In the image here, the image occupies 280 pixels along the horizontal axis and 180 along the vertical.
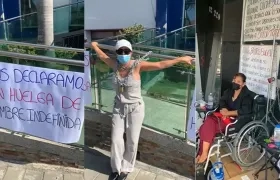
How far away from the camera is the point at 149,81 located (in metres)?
2.23

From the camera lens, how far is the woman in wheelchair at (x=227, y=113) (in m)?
2.26

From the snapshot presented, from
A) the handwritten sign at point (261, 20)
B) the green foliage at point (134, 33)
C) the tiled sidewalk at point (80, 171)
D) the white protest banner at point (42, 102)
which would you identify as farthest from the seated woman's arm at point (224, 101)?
the white protest banner at point (42, 102)

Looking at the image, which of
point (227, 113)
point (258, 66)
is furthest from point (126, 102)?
point (258, 66)

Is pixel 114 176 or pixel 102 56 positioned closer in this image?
pixel 102 56

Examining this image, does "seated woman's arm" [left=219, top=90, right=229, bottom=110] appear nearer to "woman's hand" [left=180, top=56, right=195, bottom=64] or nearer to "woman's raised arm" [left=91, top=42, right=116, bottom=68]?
"woman's hand" [left=180, top=56, right=195, bottom=64]

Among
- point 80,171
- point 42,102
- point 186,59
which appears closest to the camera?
point 186,59

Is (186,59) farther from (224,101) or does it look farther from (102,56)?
Answer: (102,56)

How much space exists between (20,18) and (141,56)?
4.12ft

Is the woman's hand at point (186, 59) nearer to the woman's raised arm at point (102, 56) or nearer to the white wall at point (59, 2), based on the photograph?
the woman's raised arm at point (102, 56)

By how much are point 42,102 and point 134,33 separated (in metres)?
1.22

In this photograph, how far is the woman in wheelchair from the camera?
7.41 ft

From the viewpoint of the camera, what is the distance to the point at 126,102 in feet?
7.42

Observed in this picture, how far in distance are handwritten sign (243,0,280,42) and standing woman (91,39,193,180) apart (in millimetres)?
487

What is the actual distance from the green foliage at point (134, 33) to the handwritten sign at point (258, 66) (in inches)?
27.9
